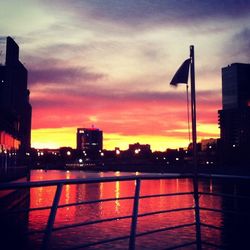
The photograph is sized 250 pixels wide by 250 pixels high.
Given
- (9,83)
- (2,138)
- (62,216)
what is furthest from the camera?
(9,83)

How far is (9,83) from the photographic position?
78312mm

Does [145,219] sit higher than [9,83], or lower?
lower

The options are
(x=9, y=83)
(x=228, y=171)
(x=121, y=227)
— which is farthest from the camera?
(x=228, y=171)

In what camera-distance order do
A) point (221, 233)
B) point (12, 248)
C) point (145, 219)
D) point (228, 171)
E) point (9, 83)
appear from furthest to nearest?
point (228, 171) → point (9, 83) → point (145, 219) → point (221, 233) → point (12, 248)

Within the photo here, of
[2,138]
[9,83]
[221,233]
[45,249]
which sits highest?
[9,83]

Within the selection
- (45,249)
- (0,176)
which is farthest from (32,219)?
(45,249)

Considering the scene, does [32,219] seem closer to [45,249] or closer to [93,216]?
[93,216]

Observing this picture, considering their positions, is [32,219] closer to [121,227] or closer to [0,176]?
[121,227]

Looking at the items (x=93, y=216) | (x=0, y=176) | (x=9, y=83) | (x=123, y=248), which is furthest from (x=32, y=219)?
(x=9, y=83)

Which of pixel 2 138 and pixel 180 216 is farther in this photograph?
pixel 2 138

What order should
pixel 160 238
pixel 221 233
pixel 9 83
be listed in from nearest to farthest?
pixel 160 238, pixel 221 233, pixel 9 83

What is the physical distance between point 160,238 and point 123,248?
11.6ft

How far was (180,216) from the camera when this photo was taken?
34.7m

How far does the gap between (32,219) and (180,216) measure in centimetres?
1242
